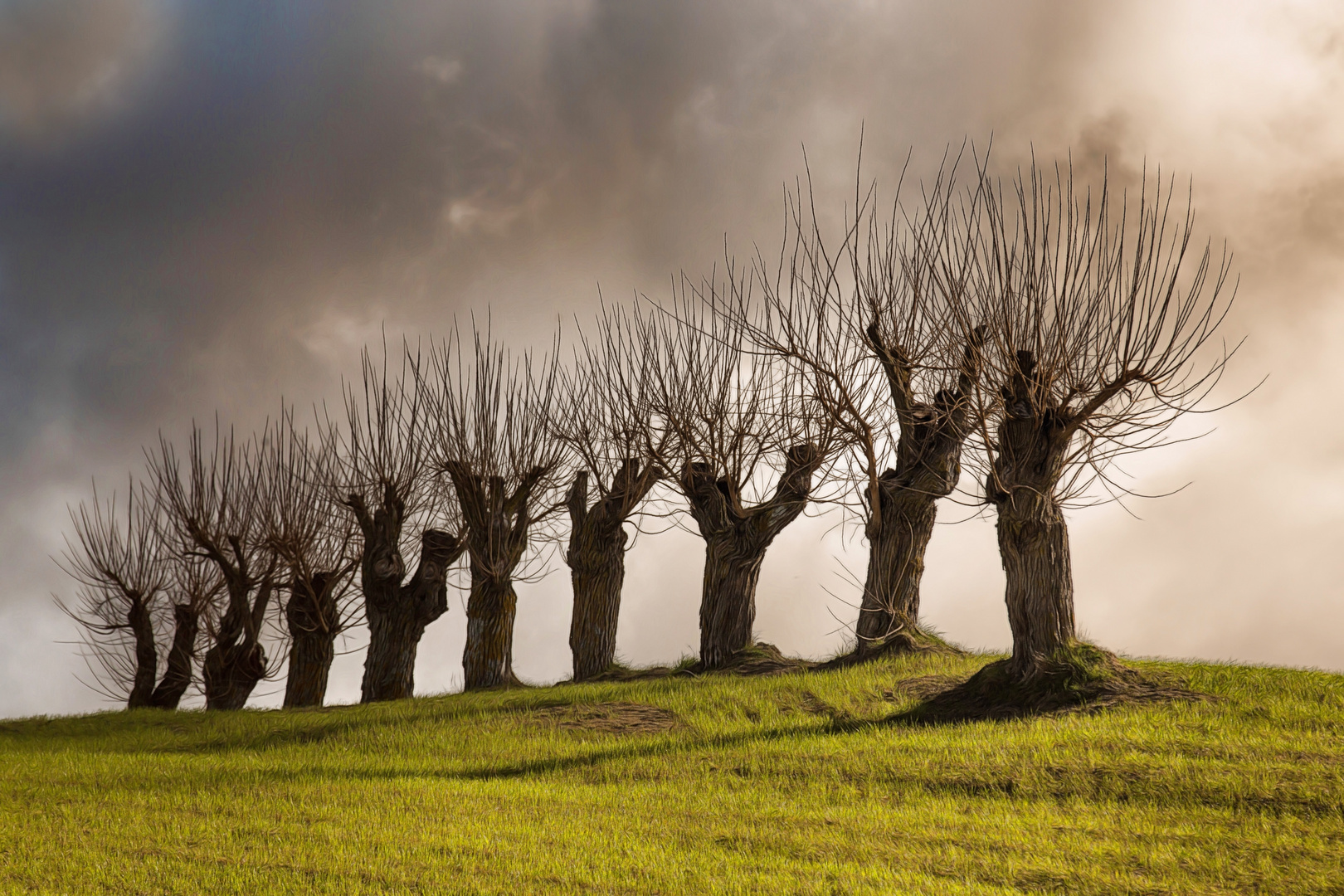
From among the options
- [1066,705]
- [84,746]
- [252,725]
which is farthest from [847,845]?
[84,746]

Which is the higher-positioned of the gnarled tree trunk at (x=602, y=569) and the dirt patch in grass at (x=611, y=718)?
the gnarled tree trunk at (x=602, y=569)

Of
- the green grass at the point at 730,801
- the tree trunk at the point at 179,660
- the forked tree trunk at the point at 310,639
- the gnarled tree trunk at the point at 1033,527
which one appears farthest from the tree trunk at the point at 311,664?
the gnarled tree trunk at the point at 1033,527

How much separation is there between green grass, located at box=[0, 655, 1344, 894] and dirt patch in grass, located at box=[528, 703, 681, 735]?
11 cm

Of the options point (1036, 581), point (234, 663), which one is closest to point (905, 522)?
point (1036, 581)

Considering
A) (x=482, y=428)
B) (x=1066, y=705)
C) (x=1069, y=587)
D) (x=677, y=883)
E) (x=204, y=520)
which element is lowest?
(x=677, y=883)

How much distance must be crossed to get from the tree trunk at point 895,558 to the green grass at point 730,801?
7.42 feet

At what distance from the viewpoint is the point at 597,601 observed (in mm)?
17922

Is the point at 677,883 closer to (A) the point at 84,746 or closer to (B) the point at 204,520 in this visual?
(A) the point at 84,746

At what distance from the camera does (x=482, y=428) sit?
17625 mm

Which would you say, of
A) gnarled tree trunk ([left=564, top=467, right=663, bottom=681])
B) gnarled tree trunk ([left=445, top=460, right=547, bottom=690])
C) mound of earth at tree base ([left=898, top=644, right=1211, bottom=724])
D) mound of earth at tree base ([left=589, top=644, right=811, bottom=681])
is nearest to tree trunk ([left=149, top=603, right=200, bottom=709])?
gnarled tree trunk ([left=445, top=460, right=547, bottom=690])

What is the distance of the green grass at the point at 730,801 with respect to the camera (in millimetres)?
6543

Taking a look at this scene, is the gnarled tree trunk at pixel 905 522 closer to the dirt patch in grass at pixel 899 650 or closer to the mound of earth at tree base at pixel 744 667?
the dirt patch in grass at pixel 899 650

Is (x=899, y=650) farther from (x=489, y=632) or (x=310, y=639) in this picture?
(x=310, y=639)

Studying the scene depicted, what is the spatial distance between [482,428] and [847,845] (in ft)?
39.8
